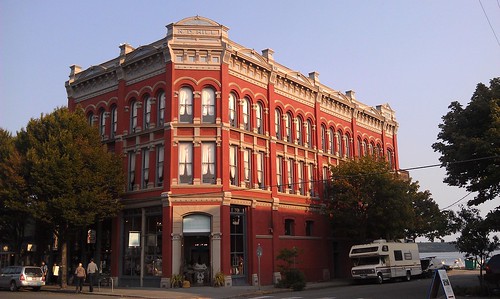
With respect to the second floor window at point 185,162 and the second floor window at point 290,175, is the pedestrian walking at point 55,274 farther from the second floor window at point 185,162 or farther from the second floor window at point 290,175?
the second floor window at point 290,175

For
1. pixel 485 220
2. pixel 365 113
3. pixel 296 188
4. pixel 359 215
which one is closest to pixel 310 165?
pixel 296 188

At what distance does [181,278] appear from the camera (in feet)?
97.3

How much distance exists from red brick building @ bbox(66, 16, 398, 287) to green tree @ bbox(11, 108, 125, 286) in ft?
7.23

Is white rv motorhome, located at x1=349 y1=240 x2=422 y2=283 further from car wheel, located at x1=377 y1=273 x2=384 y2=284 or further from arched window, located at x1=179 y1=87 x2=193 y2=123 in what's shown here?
arched window, located at x1=179 y1=87 x2=193 y2=123

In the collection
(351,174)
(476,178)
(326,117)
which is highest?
(326,117)

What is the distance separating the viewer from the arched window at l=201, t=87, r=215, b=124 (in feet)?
107

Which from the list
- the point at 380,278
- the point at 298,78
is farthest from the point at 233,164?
the point at 380,278

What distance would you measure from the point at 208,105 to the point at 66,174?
9.80 meters

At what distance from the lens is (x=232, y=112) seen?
3397 centimetres

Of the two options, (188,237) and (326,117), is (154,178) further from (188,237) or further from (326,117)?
(326,117)

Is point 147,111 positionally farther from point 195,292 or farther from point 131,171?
point 195,292

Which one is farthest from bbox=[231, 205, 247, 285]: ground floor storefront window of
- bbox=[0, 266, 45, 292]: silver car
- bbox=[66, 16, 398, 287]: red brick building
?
bbox=[0, 266, 45, 292]: silver car

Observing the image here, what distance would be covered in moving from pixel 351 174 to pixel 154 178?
14954 millimetres

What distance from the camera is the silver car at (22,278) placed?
30125 millimetres
